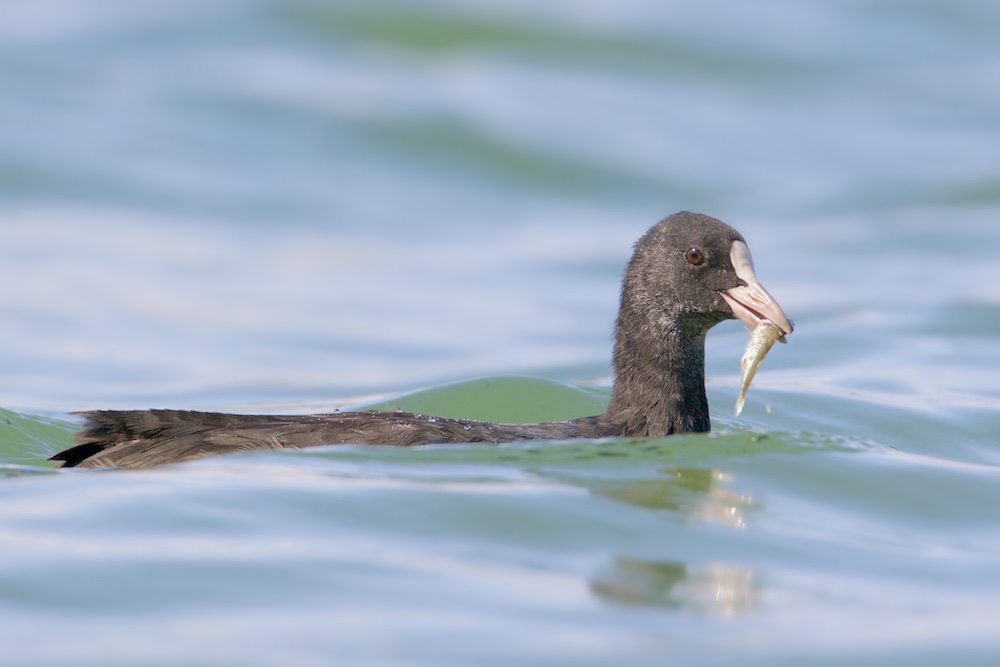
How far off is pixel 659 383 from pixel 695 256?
0.61m

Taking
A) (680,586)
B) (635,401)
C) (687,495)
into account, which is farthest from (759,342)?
(680,586)

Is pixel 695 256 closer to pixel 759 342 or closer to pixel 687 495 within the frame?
pixel 759 342

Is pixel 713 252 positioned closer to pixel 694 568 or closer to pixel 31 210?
→ pixel 694 568

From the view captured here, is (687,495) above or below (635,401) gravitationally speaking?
below

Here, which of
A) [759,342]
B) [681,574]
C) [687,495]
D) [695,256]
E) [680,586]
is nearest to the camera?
[680,586]

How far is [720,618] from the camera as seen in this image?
16.7ft

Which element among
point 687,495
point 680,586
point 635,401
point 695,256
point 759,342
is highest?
point 695,256

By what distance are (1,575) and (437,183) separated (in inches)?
467

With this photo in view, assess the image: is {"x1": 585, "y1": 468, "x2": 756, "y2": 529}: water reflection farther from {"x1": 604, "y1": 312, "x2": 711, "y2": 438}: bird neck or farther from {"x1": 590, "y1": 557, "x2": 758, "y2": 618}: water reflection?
{"x1": 590, "y1": 557, "x2": 758, "y2": 618}: water reflection

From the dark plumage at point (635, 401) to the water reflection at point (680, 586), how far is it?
153 cm

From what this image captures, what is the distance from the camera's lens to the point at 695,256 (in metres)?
7.34

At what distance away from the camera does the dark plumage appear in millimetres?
6828

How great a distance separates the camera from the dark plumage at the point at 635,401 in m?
6.83

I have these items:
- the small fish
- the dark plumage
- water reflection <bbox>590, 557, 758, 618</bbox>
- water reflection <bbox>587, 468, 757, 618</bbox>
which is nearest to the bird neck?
the dark plumage
